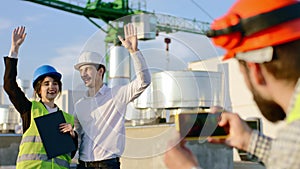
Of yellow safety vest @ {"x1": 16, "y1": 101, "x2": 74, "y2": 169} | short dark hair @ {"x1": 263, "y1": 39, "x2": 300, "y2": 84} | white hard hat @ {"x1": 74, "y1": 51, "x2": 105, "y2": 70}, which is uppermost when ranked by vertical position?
white hard hat @ {"x1": 74, "y1": 51, "x2": 105, "y2": 70}

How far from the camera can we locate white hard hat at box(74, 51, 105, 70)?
3.24m

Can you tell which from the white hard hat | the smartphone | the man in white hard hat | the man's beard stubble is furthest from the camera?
the man in white hard hat

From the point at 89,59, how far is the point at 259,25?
2442 mm

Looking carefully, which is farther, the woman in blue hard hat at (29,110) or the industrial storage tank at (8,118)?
the industrial storage tank at (8,118)

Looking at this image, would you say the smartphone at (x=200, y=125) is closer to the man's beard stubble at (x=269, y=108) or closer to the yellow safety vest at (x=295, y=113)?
the man's beard stubble at (x=269, y=108)

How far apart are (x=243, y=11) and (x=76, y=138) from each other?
2908mm

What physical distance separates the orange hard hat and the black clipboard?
274 centimetres

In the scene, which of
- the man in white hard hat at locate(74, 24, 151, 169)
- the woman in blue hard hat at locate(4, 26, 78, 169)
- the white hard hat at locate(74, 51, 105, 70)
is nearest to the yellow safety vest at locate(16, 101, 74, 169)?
the woman in blue hard hat at locate(4, 26, 78, 169)

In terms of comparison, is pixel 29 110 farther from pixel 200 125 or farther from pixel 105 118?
pixel 200 125

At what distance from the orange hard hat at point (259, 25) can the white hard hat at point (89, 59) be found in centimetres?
215

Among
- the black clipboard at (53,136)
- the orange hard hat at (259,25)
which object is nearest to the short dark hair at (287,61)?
the orange hard hat at (259,25)

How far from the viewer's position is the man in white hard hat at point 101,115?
11.7 feet

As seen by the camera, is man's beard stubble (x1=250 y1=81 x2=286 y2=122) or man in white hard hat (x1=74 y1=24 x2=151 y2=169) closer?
man's beard stubble (x1=250 y1=81 x2=286 y2=122)

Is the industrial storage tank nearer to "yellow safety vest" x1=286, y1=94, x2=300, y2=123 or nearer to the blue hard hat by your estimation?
the blue hard hat
